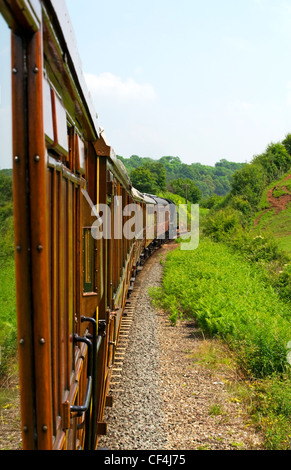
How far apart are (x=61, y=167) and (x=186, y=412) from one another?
4.44 m

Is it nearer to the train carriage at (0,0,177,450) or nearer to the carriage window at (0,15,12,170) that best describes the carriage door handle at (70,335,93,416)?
the train carriage at (0,0,177,450)

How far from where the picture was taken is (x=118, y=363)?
6.79 metres

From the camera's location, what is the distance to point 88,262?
Answer: 10.6 feet

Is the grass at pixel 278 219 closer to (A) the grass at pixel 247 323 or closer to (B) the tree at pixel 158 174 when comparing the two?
(A) the grass at pixel 247 323

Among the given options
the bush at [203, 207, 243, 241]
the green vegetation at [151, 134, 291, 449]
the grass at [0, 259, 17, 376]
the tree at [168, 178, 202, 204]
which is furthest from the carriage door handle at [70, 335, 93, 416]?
the tree at [168, 178, 202, 204]

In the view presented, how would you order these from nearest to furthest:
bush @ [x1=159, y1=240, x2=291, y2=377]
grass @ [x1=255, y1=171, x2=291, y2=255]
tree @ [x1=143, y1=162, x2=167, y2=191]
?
bush @ [x1=159, y1=240, x2=291, y2=377], grass @ [x1=255, y1=171, x2=291, y2=255], tree @ [x1=143, y1=162, x2=167, y2=191]

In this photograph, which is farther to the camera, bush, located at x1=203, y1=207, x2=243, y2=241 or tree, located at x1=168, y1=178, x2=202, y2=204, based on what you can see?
tree, located at x1=168, y1=178, x2=202, y2=204

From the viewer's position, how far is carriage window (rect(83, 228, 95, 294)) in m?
3.06

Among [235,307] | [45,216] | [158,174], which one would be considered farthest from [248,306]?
[158,174]

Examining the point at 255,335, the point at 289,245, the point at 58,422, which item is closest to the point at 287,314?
the point at 255,335

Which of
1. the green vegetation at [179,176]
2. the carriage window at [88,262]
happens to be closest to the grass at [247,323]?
the carriage window at [88,262]

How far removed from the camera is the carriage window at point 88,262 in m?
3.06

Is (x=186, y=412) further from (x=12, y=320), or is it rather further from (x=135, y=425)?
(x=12, y=320)

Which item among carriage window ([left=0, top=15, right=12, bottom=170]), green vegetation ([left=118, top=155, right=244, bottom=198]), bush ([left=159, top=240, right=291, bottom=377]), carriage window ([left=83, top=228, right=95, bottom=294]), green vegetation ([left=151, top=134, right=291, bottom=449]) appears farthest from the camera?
green vegetation ([left=118, top=155, right=244, bottom=198])
